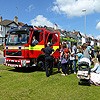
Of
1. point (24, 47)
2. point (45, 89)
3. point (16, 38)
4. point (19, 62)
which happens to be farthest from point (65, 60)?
point (45, 89)

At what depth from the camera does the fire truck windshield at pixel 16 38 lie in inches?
621

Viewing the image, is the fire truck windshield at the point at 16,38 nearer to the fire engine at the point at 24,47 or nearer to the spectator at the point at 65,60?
the fire engine at the point at 24,47

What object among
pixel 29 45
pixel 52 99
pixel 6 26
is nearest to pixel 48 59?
pixel 29 45

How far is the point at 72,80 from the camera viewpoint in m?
12.9

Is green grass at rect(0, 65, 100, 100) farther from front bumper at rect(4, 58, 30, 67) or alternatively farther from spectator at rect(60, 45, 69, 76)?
front bumper at rect(4, 58, 30, 67)

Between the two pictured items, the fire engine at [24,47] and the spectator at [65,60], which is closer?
the spectator at [65,60]

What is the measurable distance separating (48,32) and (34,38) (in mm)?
1745

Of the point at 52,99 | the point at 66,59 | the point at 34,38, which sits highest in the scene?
the point at 34,38

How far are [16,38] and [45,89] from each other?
20.0ft

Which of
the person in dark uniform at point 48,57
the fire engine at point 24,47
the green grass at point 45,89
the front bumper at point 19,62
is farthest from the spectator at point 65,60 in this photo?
the front bumper at point 19,62

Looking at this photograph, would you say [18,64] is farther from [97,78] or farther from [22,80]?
[97,78]

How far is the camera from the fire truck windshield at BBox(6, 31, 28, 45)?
15766 millimetres

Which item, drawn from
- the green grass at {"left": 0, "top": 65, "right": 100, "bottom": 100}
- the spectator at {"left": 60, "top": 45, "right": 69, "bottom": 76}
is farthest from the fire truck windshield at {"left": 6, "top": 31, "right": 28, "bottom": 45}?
the green grass at {"left": 0, "top": 65, "right": 100, "bottom": 100}

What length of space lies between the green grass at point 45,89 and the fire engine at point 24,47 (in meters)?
2.27
